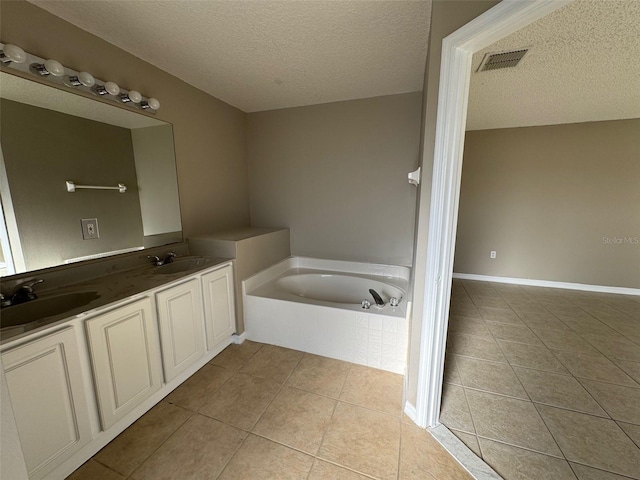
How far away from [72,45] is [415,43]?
222cm

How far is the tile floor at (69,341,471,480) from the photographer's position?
1213 mm

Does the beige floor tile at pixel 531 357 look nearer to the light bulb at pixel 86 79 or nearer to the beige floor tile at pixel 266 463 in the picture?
the beige floor tile at pixel 266 463

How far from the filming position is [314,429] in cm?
143

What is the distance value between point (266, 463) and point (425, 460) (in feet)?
2.60

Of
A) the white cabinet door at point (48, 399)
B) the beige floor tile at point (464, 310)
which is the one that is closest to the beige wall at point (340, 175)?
the beige floor tile at point (464, 310)

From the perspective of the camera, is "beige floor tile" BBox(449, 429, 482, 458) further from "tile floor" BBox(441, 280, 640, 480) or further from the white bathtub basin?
the white bathtub basin

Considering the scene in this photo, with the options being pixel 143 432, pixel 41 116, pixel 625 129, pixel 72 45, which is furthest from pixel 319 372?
pixel 625 129

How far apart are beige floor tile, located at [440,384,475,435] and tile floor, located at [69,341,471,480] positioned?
191mm

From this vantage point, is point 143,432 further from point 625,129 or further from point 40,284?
point 625,129

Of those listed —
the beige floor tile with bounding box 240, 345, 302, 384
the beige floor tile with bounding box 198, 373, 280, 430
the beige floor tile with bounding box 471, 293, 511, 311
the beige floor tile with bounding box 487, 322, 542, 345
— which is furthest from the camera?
the beige floor tile with bounding box 471, 293, 511, 311

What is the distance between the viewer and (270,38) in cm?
169

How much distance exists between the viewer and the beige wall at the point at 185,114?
54.8 inches

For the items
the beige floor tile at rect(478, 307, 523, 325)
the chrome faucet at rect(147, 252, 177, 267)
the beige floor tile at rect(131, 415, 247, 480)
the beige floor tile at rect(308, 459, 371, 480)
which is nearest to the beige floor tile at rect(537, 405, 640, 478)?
the beige floor tile at rect(308, 459, 371, 480)

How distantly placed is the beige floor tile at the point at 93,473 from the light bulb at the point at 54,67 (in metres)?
2.10
